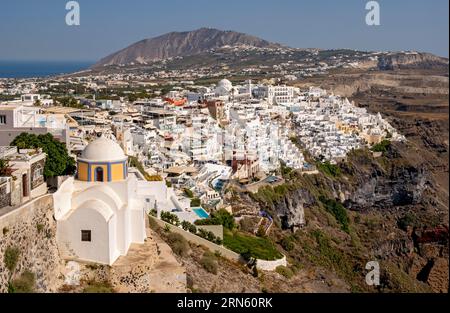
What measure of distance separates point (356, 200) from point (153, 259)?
23.4 meters

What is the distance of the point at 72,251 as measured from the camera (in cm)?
1014

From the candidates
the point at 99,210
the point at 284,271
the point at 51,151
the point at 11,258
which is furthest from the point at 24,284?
the point at 284,271

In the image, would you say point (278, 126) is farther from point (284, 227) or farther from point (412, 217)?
point (284, 227)

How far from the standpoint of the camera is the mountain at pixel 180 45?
124 m

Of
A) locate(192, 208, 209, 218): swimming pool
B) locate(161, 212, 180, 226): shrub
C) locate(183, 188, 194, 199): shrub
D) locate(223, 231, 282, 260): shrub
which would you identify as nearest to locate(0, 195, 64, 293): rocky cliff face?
locate(161, 212, 180, 226): shrub

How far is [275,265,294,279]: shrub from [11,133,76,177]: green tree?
555 centimetres

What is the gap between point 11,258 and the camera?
9.12 m

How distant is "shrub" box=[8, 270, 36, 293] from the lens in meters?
8.90

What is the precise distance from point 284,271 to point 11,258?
8212 millimetres

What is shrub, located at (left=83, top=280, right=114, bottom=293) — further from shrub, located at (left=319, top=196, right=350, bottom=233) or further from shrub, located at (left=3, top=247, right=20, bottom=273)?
shrub, located at (left=319, top=196, right=350, bottom=233)

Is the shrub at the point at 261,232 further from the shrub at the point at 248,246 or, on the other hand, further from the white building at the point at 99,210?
the white building at the point at 99,210

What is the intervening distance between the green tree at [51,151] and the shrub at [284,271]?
5.55 m

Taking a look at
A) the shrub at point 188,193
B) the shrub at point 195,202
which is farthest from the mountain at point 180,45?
the shrub at point 195,202
